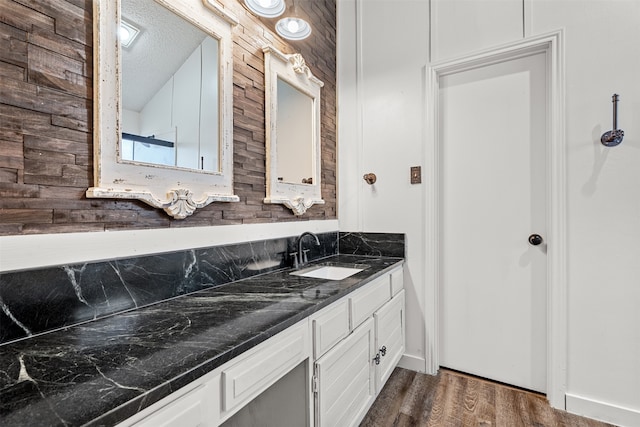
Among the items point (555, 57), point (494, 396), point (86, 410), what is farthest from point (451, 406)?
point (555, 57)

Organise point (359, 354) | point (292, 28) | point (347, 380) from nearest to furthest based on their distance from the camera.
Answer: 1. point (347, 380)
2. point (359, 354)
3. point (292, 28)

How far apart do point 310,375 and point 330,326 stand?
20 centimetres

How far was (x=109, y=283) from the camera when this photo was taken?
108 cm

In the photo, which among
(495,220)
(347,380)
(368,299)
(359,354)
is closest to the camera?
(347,380)

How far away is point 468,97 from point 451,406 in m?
1.96

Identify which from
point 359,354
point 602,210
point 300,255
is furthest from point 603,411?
point 300,255

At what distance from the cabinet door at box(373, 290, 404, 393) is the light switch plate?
2.56 ft

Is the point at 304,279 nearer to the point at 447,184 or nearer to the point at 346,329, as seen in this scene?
the point at 346,329

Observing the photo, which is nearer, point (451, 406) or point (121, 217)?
point (121, 217)

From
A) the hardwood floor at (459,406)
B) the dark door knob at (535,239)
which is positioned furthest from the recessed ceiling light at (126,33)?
the dark door knob at (535,239)

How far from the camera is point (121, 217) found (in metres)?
1.13

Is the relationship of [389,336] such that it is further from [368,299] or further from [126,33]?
[126,33]

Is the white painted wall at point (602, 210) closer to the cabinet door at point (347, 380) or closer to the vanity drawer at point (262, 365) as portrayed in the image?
the cabinet door at point (347, 380)

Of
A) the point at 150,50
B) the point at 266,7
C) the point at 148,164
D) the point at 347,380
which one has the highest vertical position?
the point at 266,7
